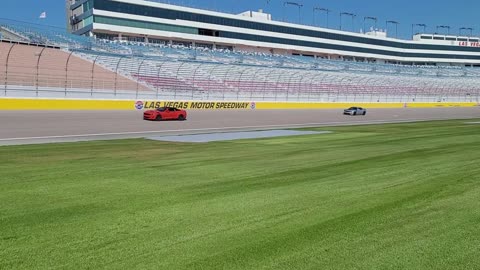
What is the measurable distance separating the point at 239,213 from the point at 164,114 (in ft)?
84.3

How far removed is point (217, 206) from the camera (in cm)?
630

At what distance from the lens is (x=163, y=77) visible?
4744cm

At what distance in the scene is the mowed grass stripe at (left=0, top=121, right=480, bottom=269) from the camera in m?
4.32

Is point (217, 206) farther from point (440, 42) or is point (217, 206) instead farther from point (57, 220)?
point (440, 42)

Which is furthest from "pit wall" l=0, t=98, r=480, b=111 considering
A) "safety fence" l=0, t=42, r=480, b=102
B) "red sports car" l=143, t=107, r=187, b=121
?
"red sports car" l=143, t=107, r=187, b=121

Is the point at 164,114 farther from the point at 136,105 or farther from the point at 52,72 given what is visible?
the point at 52,72

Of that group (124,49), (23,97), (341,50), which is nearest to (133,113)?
(23,97)

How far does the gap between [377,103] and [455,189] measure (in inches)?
2364

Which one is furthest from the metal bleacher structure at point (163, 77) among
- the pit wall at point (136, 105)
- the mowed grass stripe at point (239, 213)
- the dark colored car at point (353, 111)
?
the mowed grass stripe at point (239, 213)

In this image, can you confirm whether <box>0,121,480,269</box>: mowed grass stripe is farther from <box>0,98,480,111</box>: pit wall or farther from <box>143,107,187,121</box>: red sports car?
<box>0,98,480,111</box>: pit wall

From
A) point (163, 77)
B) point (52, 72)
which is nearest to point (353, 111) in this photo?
point (163, 77)

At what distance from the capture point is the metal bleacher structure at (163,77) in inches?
1393

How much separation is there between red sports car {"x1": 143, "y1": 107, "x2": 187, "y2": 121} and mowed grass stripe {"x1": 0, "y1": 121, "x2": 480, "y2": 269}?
62.3ft

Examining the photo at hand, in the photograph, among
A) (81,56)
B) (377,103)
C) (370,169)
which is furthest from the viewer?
(377,103)
